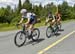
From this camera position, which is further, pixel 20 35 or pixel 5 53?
pixel 20 35

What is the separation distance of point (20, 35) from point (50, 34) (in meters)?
4.35

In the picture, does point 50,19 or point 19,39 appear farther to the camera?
point 50,19

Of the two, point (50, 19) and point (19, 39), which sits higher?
point (50, 19)

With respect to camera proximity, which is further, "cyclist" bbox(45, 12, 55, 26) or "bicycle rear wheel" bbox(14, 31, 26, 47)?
"cyclist" bbox(45, 12, 55, 26)

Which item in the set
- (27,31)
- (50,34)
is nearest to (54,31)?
(50,34)

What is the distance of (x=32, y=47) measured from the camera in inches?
548

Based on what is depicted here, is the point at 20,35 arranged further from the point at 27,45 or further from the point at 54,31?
the point at 54,31

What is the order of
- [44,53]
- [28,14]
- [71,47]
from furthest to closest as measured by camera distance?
[28,14] → [71,47] → [44,53]

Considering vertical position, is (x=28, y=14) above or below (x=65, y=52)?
above

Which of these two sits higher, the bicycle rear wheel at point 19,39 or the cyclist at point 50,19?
the cyclist at point 50,19

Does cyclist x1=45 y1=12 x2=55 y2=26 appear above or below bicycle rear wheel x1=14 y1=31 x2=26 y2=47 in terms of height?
above

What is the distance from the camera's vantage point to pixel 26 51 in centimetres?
1277

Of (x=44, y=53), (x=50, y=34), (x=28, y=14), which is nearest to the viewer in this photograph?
(x=44, y=53)

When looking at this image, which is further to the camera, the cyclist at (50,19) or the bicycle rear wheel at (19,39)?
the cyclist at (50,19)
